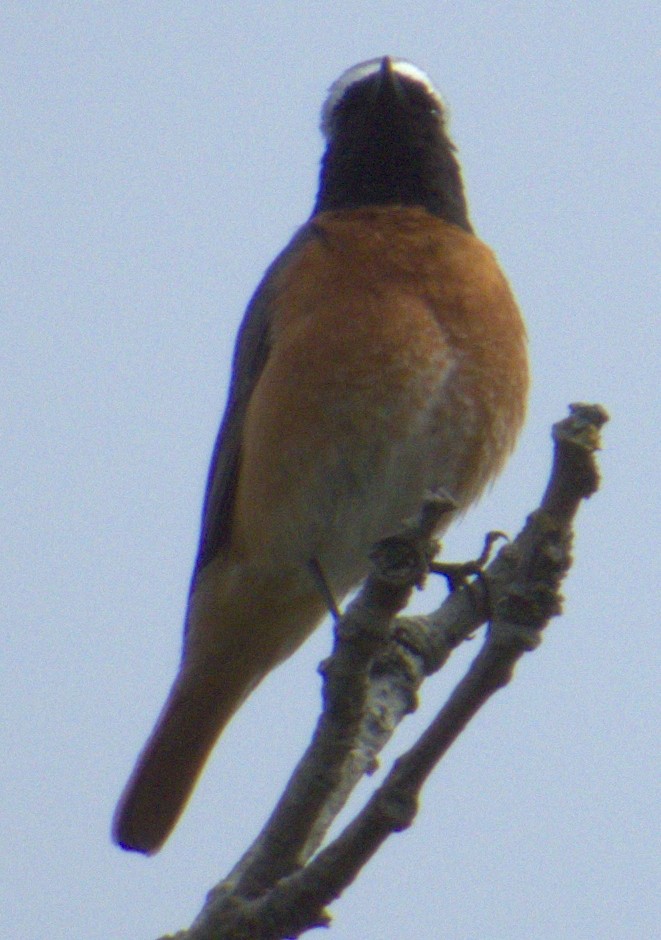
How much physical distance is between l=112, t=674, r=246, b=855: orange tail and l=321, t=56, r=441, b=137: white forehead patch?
311 centimetres

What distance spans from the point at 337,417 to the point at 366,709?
2.32 meters

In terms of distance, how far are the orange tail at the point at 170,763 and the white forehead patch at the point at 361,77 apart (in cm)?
311

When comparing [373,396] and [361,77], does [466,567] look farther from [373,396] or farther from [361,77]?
[361,77]

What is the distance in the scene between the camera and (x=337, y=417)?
5668 millimetres

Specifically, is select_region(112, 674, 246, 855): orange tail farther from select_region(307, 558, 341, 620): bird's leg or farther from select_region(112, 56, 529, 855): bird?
select_region(307, 558, 341, 620): bird's leg

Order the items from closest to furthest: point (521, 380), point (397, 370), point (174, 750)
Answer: point (397, 370) → point (521, 380) → point (174, 750)

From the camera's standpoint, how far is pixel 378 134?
23.6ft

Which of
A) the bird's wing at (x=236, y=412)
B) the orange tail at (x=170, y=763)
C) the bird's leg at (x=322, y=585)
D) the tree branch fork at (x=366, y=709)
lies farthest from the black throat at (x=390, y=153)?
the tree branch fork at (x=366, y=709)

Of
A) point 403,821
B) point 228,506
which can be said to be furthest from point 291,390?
point 403,821

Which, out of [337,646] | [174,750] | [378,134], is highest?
[378,134]

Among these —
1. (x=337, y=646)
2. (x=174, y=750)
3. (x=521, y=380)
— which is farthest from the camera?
(x=174, y=750)

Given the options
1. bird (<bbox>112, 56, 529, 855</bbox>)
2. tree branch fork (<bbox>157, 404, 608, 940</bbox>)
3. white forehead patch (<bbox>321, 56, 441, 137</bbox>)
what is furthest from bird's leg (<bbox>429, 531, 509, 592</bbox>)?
white forehead patch (<bbox>321, 56, 441, 137</bbox>)

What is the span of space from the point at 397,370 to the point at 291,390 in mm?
466

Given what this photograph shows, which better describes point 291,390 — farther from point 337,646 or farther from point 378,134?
point 337,646
